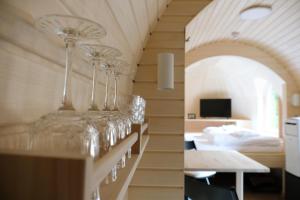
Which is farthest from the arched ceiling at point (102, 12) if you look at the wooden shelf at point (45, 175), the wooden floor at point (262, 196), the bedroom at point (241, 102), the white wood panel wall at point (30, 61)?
the wooden floor at point (262, 196)

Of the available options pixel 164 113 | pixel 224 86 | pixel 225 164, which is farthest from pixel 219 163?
pixel 224 86

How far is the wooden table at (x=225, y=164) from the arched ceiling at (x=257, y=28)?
55.0 inches

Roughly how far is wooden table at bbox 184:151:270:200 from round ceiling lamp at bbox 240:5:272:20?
1.64 m

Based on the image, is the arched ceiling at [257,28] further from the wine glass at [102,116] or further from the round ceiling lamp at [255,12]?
the wine glass at [102,116]

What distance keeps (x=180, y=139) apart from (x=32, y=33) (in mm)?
1592

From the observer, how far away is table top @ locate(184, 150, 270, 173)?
7.58 feet

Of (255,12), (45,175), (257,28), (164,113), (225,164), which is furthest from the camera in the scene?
(257,28)

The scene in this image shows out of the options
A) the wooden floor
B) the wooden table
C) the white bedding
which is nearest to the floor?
the wooden floor

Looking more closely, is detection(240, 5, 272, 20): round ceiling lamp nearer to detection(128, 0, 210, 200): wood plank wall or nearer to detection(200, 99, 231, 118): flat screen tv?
detection(128, 0, 210, 200): wood plank wall

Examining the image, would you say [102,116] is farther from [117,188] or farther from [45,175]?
[45,175]

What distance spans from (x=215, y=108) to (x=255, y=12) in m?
4.55

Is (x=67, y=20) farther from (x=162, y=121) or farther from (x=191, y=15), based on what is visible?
(x=191, y=15)

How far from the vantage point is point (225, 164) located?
8.09ft

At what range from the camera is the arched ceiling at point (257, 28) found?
8.31ft
